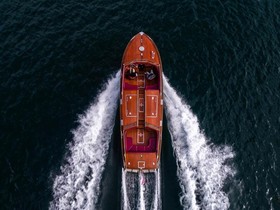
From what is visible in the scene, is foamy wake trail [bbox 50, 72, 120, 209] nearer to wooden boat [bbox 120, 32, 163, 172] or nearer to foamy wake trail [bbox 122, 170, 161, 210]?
foamy wake trail [bbox 122, 170, 161, 210]

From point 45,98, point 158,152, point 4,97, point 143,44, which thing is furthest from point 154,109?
point 4,97

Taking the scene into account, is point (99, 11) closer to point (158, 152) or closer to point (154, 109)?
point (154, 109)

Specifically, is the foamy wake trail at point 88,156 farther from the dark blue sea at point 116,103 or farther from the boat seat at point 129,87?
the boat seat at point 129,87

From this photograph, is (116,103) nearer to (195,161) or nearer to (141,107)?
(141,107)

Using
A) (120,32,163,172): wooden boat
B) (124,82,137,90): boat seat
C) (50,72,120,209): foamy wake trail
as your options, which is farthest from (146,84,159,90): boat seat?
(50,72,120,209): foamy wake trail

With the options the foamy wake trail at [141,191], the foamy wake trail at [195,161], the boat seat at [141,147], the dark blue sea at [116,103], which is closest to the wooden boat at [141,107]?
the boat seat at [141,147]
